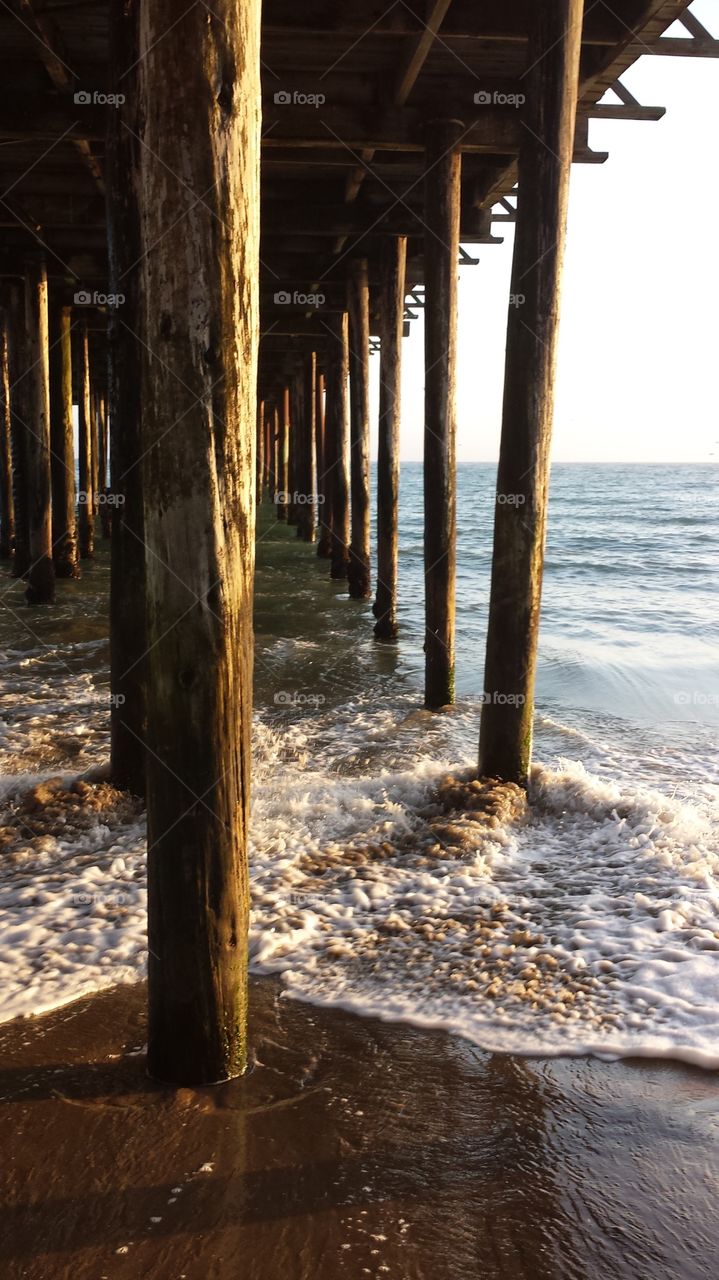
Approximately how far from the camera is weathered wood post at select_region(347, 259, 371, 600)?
1101 centimetres

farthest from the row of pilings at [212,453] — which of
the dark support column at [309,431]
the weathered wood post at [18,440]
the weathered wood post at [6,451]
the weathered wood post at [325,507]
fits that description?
the dark support column at [309,431]

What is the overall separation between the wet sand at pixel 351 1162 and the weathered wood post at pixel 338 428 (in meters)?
10.9

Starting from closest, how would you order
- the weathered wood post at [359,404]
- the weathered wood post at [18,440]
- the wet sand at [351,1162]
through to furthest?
the wet sand at [351,1162] < the weathered wood post at [359,404] < the weathered wood post at [18,440]

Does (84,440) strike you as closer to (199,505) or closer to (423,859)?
(423,859)

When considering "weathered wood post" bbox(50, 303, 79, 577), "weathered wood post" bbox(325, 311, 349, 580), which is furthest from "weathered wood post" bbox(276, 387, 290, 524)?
"weathered wood post" bbox(50, 303, 79, 577)

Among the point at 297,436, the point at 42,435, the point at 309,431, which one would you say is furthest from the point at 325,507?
the point at 42,435

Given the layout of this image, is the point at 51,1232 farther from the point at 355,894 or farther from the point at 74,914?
the point at 355,894

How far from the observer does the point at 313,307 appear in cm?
1330

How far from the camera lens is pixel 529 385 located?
188 inches

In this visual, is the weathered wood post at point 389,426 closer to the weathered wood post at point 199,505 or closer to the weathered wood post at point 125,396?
the weathered wood post at point 125,396

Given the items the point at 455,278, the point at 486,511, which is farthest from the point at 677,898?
the point at 486,511

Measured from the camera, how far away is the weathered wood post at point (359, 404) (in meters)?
11.0

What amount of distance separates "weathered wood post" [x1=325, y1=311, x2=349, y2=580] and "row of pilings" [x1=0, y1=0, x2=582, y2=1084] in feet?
20.4

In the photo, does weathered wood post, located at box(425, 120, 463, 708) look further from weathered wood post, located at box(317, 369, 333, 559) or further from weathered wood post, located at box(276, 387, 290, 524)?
weathered wood post, located at box(276, 387, 290, 524)
